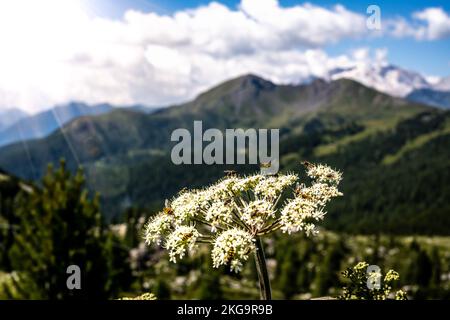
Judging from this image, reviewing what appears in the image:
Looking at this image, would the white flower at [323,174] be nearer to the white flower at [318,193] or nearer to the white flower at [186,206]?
the white flower at [318,193]

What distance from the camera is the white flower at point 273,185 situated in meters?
9.65

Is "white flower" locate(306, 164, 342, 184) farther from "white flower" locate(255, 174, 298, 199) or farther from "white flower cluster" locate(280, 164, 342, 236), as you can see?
"white flower" locate(255, 174, 298, 199)

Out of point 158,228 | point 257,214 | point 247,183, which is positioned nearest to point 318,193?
point 247,183

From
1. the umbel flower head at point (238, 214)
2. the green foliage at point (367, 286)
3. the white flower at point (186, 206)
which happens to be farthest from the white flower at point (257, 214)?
the green foliage at point (367, 286)

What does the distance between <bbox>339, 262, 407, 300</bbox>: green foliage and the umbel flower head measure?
176 centimetres

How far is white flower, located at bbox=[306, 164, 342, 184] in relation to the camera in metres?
10.3

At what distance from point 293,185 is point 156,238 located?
11.0 ft

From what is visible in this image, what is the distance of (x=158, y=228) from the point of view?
378 inches

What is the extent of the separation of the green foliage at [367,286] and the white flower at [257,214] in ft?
8.36

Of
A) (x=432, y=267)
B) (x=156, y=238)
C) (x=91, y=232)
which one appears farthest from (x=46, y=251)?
(x=432, y=267)
